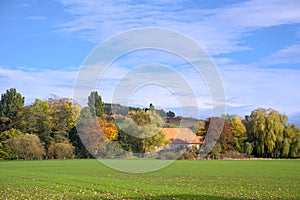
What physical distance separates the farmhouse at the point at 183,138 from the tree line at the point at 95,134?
16.4 feet

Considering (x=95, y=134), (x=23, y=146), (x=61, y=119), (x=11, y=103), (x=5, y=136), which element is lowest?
(x=23, y=146)

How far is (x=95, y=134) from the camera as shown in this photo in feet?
301

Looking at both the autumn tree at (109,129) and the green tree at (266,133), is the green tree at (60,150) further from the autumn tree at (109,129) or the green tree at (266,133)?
the green tree at (266,133)

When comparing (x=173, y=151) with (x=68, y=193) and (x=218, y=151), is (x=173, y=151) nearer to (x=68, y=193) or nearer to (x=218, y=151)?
(x=218, y=151)

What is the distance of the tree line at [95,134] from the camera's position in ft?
290

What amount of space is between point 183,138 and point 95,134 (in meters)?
27.1

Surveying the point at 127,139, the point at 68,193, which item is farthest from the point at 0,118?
the point at 68,193

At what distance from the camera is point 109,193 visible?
24.2 m

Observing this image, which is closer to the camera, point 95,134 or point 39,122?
point 95,134

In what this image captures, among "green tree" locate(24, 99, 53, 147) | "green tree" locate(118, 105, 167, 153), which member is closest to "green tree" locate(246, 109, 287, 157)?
"green tree" locate(118, 105, 167, 153)

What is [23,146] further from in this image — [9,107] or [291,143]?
[291,143]

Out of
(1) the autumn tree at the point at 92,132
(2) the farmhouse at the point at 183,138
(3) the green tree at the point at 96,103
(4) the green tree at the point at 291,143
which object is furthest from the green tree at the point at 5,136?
(4) the green tree at the point at 291,143

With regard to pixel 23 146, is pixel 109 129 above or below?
above

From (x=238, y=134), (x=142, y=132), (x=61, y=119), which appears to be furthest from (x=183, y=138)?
(x=61, y=119)
